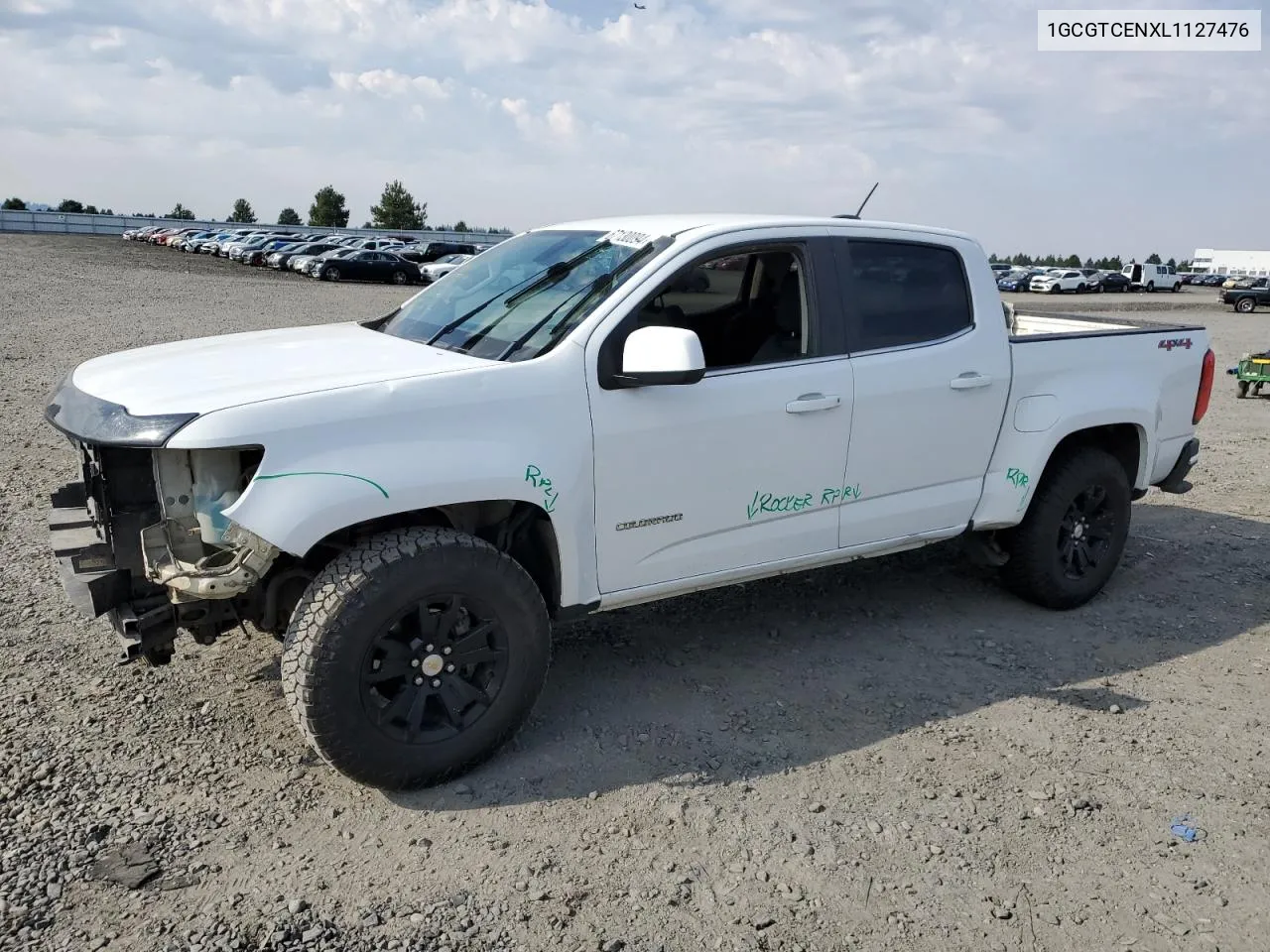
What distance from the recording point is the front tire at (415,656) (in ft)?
10.7

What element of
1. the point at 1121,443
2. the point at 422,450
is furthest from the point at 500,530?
the point at 1121,443

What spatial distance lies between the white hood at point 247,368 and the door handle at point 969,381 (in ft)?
7.20

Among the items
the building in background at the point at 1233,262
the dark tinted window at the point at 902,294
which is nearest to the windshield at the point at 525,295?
the dark tinted window at the point at 902,294

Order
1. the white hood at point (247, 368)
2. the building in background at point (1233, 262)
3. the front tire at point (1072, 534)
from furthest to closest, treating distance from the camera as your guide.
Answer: the building in background at point (1233, 262)
the front tire at point (1072, 534)
the white hood at point (247, 368)

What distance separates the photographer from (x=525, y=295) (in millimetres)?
4113

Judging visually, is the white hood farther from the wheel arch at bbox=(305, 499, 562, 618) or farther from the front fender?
the wheel arch at bbox=(305, 499, 562, 618)

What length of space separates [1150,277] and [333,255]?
4201cm

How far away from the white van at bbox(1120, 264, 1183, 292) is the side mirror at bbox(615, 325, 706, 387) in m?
56.9

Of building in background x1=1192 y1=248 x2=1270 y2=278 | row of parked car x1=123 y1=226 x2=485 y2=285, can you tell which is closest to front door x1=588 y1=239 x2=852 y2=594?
row of parked car x1=123 y1=226 x2=485 y2=285

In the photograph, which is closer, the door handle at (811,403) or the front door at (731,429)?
the front door at (731,429)

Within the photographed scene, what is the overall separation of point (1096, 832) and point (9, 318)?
1787cm

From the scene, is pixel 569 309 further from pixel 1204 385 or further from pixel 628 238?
pixel 1204 385

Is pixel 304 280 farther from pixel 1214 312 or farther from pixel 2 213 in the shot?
pixel 2 213

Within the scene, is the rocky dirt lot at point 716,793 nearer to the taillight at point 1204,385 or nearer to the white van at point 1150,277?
the taillight at point 1204,385
